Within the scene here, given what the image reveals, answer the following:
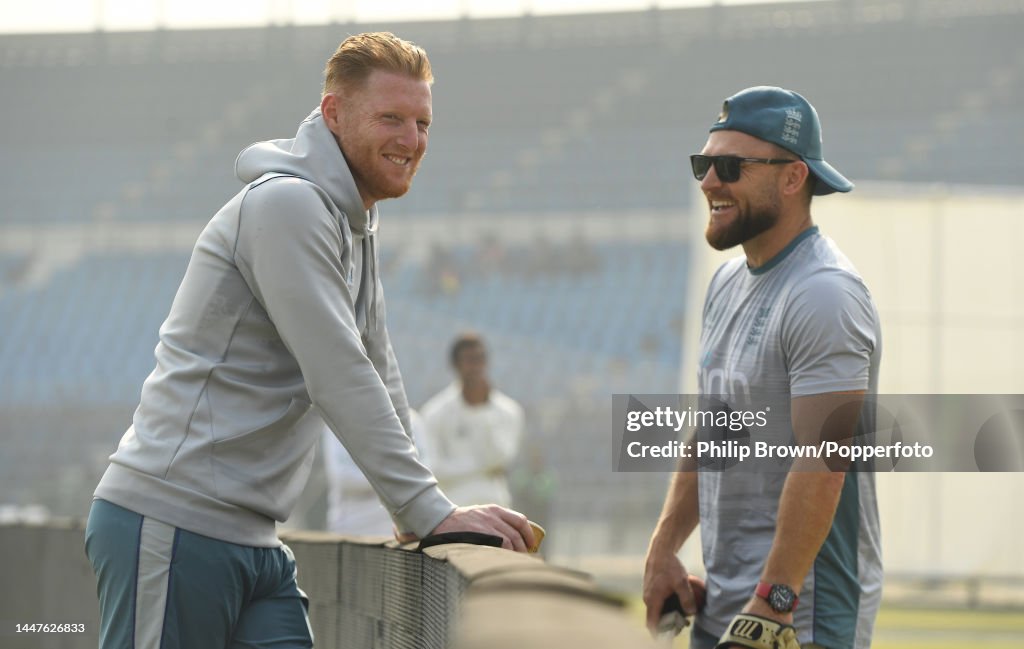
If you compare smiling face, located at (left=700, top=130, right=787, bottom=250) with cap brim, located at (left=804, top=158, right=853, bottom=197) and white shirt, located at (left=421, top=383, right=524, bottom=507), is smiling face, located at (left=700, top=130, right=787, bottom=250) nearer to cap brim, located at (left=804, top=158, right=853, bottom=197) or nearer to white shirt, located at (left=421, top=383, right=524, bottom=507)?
cap brim, located at (left=804, top=158, right=853, bottom=197)

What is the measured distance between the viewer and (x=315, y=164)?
263 cm

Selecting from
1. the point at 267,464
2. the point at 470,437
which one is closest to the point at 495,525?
the point at 267,464

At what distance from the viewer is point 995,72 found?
96.9ft

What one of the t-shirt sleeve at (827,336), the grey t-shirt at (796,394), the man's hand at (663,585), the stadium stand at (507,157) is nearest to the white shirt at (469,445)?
the man's hand at (663,585)

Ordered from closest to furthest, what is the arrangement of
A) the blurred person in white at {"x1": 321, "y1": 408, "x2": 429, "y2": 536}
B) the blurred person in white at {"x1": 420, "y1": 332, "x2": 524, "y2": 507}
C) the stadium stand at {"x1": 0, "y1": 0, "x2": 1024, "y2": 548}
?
1. the blurred person in white at {"x1": 321, "y1": 408, "x2": 429, "y2": 536}
2. the blurred person in white at {"x1": 420, "y1": 332, "x2": 524, "y2": 507}
3. the stadium stand at {"x1": 0, "y1": 0, "x2": 1024, "y2": 548}

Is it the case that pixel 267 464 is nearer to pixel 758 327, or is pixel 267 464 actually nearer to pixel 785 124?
pixel 758 327

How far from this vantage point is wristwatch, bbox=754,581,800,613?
106 inches

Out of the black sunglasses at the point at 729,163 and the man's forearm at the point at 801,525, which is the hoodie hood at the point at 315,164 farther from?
the man's forearm at the point at 801,525

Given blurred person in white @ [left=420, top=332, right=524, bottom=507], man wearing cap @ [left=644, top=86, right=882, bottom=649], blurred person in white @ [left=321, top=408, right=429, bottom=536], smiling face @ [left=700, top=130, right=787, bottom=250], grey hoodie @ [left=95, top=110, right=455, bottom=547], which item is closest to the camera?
grey hoodie @ [left=95, top=110, right=455, bottom=547]

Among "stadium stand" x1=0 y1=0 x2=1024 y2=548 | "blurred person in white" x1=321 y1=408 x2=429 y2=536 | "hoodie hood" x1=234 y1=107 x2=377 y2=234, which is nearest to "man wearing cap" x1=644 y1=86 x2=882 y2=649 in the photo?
"hoodie hood" x1=234 y1=107 x2=377 y2=234

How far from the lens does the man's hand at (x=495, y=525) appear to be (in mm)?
2465

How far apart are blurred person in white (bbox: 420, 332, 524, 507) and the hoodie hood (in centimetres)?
541

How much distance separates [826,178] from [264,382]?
1.24m

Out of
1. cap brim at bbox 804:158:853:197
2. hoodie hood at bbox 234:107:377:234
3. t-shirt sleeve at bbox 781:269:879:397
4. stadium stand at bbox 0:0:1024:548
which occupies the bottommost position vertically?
t-shirt sleeve at bbox 781:269:879:397
